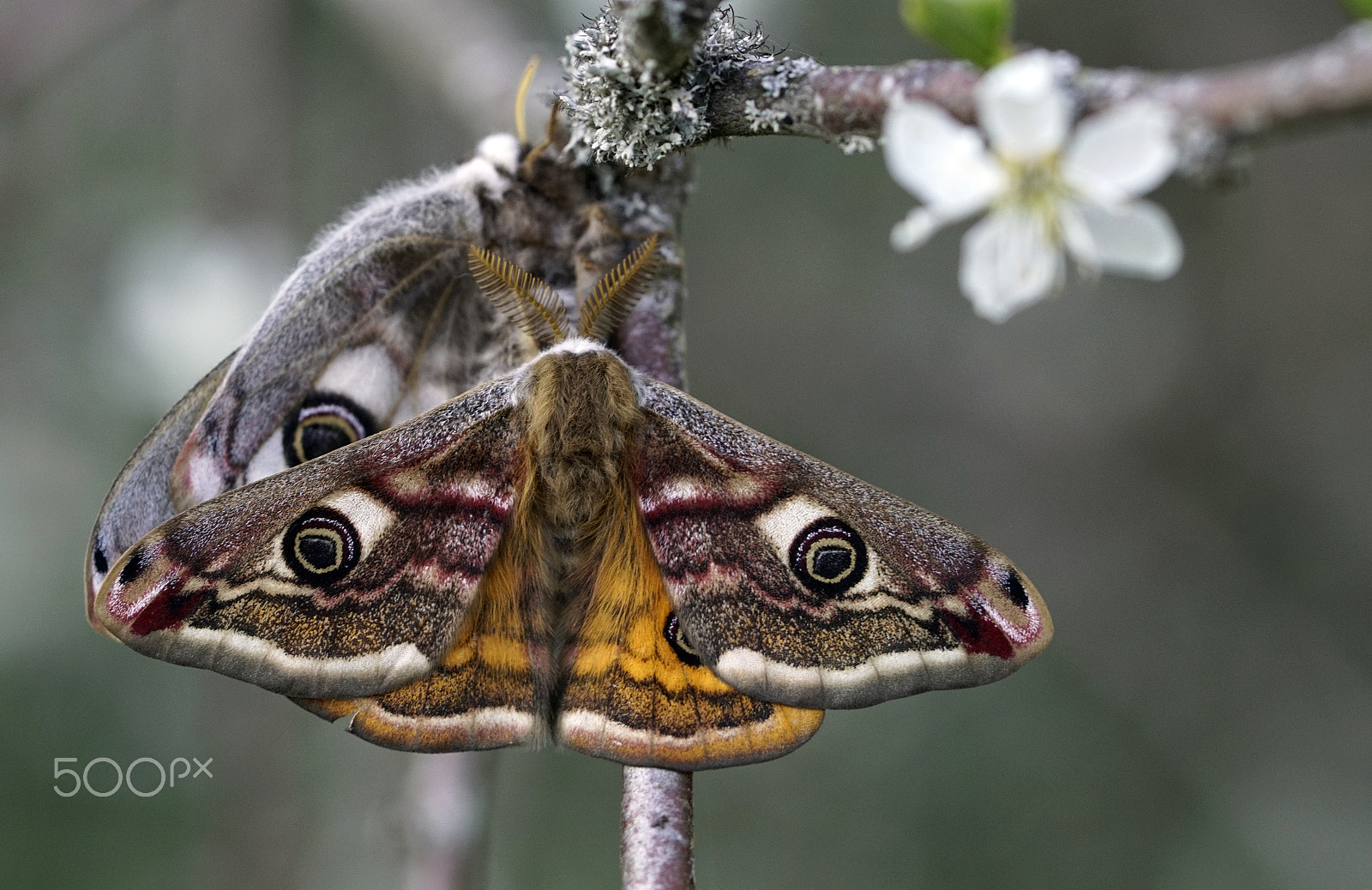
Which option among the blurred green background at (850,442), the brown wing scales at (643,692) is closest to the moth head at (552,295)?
the brown wing scales at (643,692)

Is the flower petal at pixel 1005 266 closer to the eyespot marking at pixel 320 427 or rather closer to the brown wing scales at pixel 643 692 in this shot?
the brown wing scales at pixel 643 692

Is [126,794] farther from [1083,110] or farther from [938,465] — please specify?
[1083,110]

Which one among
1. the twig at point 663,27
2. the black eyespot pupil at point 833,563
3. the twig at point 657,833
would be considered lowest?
the twig at point 657,833

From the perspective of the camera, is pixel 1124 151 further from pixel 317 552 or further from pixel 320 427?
pixel 320 427

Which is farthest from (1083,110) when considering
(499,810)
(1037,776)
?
(1037,776)

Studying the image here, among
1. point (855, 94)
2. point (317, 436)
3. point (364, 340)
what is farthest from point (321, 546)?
point (855, 94)

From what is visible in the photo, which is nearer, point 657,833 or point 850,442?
point 657,833
